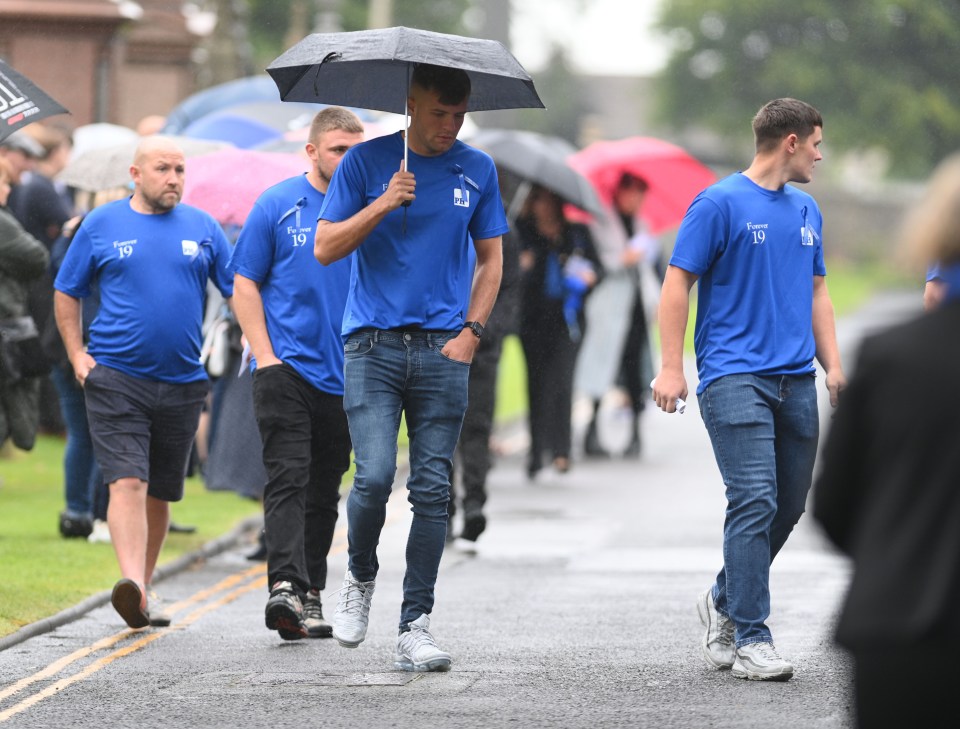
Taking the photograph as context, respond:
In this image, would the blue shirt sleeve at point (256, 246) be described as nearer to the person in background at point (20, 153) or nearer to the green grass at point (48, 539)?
the green grass at point (48, 539)

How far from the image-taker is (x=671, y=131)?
92812mm

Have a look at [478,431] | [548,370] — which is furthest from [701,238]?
[548,370]

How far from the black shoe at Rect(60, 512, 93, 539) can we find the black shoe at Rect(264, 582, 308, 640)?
343 centimetres

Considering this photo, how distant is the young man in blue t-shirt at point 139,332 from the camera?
7.77 metres

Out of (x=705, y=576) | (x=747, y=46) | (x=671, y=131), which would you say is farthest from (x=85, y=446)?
(x=671, y=131)

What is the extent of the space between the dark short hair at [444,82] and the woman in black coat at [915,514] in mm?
3287

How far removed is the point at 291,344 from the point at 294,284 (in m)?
0.23

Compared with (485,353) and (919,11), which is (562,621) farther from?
(919,11)

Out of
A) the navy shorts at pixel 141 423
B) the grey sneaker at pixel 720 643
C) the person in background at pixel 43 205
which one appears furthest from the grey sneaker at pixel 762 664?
the person in background at pixel 43 205

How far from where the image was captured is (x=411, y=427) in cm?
672

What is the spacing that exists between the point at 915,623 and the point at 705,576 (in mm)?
6159

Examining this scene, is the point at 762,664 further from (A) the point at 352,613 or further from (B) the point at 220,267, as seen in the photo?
(B) the point at 220,267

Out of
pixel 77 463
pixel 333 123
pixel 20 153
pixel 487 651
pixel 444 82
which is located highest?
pixel 444 82

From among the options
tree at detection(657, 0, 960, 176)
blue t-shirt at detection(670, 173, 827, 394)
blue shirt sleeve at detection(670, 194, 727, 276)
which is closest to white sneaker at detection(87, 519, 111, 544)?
blue t-shirt at detection(670, 173, 827, 394)
